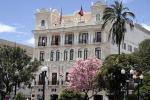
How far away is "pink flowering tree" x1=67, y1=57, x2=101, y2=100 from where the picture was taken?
69875 mm

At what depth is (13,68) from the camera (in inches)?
2768

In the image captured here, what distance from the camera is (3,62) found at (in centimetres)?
7038

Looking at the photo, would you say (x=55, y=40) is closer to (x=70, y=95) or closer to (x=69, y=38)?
(x=69, y=38)

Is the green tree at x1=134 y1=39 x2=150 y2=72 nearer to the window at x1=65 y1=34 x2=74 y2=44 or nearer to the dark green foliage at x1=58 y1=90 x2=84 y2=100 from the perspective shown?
Result: the dark green foliage at x1=58 y1=90 x2=84 y2=100

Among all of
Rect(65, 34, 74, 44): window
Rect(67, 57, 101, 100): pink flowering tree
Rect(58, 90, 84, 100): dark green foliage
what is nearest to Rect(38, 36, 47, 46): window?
Rect(65, 34, 74, 44): window

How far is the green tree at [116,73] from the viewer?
52562 mm

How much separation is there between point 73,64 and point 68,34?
23.1ft

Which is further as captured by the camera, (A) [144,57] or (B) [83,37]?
(B) [83,37]

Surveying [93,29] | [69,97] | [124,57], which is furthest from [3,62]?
[124,57]

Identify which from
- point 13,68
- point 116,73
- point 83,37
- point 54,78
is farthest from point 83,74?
point 116,73

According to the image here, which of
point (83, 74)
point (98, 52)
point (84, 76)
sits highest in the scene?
point (98, 52)

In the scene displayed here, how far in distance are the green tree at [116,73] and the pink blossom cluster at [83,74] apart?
50.3 ft

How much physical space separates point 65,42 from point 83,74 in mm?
13300

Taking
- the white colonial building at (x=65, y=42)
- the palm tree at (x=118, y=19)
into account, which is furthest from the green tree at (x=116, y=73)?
the white colonial building at (x=65, y=42)
